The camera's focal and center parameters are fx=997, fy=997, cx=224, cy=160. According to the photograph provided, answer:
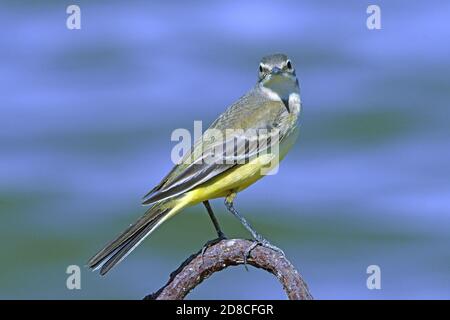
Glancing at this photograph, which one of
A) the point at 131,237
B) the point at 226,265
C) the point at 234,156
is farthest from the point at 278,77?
the point at 226,265

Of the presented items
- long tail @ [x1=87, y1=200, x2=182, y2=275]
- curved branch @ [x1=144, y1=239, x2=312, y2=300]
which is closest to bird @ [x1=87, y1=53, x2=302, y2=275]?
long tail @ [x1=87, y1=200, x2=182, y2=275]

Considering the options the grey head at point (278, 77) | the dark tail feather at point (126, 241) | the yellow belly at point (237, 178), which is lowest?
the dark tail feather at point (126, 241)

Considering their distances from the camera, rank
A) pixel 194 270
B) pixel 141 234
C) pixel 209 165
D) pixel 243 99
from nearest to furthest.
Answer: pixel 194 270 < pixel 141 234 < pixel 209 165 < pixel 243 99

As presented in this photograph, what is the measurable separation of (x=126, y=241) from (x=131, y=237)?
55 millimetres

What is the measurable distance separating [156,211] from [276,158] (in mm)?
942

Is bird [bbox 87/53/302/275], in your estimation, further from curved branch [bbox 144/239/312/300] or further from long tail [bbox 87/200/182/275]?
curved branch [bbox 144/239/312/300]

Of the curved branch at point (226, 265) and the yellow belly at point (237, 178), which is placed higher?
the yellow belly at point (237, 178)

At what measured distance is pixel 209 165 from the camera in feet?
19.5

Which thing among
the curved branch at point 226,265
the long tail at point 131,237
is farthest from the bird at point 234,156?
the curved branch at point 226,265

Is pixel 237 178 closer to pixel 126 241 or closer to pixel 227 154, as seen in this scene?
pixel 227 154

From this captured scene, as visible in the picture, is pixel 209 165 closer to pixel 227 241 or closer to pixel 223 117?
pixel 223 117

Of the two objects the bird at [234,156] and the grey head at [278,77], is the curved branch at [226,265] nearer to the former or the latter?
the bird at [234,156]

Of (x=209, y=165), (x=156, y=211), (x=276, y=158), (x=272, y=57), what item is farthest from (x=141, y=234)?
(x=272, y=57)

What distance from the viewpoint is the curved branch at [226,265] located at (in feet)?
13.6
